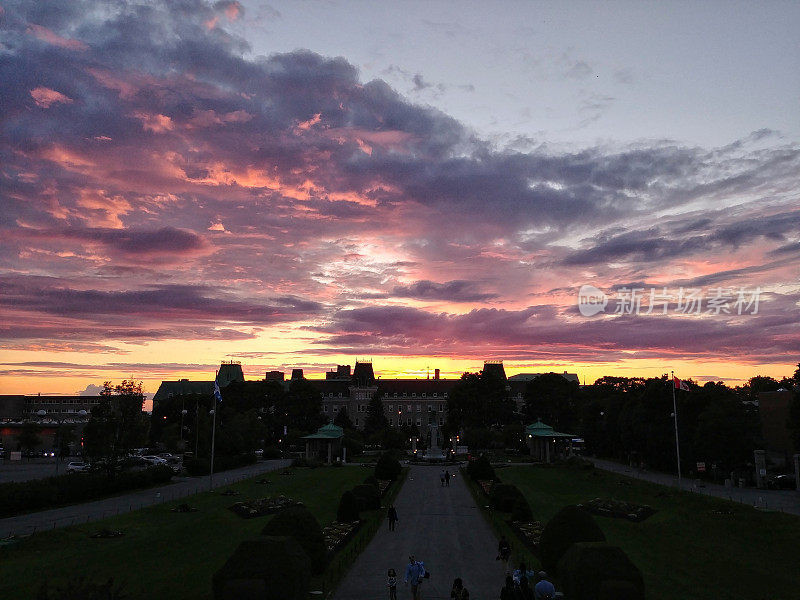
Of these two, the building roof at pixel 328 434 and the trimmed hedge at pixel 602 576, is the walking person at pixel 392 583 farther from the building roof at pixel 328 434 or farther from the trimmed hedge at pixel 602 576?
the building roof at pixel 328 434

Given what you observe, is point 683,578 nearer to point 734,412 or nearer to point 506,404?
point 734,412

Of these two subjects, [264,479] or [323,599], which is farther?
[264,479]

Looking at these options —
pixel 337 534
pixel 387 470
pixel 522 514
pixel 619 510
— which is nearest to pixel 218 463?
pixel 387 470

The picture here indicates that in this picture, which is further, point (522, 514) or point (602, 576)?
point (522, 514)

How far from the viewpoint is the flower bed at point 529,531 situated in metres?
32.9

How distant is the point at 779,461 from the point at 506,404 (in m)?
62.6

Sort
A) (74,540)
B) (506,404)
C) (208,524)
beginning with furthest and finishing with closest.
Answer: (506,404)
(208,524)
(74,540)

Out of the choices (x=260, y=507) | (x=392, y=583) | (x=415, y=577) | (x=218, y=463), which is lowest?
(x=218, y=463)

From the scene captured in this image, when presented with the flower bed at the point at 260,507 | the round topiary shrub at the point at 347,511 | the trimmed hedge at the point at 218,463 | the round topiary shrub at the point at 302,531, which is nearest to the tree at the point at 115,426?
the trimmed hedge at the point at 218,463

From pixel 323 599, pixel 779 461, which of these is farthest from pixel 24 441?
pixel 779 461

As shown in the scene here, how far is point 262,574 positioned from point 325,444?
80.2 m

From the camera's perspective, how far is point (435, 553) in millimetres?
31922

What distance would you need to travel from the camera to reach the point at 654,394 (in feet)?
262

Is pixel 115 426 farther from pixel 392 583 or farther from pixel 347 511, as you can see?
pixel 392 583
